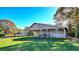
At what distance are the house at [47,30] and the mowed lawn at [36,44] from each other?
0.29ft

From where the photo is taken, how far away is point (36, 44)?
126 inches

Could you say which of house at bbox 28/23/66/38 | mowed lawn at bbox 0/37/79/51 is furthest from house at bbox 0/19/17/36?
house at bbox 28/23/66/38

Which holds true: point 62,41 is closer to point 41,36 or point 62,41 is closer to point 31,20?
point 41,36

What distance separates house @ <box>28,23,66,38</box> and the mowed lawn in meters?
0.09

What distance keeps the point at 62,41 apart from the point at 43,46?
34 cm

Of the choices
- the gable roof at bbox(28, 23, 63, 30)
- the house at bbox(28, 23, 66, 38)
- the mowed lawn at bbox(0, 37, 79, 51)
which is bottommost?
the mowed lawn at bbox(0, 37, 79, 51)

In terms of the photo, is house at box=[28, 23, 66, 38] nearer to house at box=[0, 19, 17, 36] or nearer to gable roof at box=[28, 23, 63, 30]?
gable roof at box=[28, 23, 63, 30]

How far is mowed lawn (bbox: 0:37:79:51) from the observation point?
10.4ft

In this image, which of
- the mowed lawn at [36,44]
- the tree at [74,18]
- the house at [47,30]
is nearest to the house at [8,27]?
the mowed lawn at [36,44]

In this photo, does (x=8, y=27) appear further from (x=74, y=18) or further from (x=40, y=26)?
(x=74, y=18)
